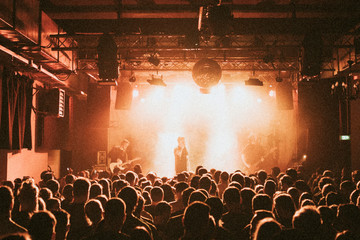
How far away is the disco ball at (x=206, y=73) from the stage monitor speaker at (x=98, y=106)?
554 centimetres

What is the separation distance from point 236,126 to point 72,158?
361 inches

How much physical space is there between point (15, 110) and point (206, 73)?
5225 mm

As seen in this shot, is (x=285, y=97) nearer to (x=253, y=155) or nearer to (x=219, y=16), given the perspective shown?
(x=253, y=155)

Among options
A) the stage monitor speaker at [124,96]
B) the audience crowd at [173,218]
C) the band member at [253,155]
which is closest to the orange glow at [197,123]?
the band member at [253,155]

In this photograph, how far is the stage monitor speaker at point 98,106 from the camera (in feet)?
41.8

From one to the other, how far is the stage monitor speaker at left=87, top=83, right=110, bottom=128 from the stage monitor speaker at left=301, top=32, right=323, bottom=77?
810 centimetres

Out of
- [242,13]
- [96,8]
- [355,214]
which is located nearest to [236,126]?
[242,13]

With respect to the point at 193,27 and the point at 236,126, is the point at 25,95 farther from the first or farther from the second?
the point at 236,126

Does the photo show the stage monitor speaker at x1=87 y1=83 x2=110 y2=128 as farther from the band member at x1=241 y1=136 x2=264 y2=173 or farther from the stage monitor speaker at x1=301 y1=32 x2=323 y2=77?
the band member at x1=241 y1=136 x2=264 y2=173

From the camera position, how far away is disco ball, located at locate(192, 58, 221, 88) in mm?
8258

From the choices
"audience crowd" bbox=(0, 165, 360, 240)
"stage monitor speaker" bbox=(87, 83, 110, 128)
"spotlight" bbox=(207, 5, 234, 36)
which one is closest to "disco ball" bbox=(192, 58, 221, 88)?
"spotlight" bbox=(207, 5, 234, 36)

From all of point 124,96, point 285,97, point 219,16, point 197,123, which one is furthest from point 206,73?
point 197,123

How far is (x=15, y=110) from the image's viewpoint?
8.64 m

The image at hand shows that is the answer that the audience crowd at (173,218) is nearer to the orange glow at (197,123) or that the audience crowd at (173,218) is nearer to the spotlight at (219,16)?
the spotlight at (219,16)
